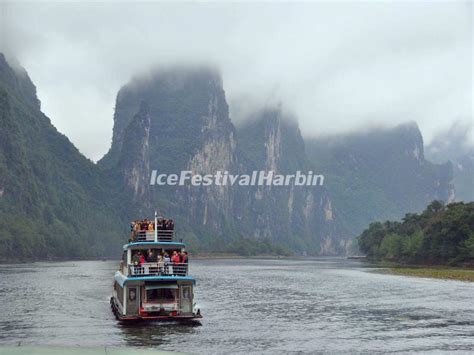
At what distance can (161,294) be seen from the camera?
159 ft

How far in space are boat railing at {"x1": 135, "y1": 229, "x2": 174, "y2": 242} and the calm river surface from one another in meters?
6.68

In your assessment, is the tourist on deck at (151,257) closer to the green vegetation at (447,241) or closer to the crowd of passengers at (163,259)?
the crowd of passengers at (163,259)

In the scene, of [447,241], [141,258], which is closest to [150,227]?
[141,258]

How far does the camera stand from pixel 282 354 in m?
38.4

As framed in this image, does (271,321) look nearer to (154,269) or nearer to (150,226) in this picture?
(154,269)

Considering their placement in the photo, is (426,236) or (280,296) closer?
(280,296)

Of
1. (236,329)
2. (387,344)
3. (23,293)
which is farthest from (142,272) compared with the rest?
(23,293)

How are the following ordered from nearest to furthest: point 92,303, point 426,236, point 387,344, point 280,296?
1. point 387,344
2. point 92,303
3. point 280,296
4. point 426,236

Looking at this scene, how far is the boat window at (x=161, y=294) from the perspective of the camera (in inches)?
1898

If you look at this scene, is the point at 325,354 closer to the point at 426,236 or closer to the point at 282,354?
the point at 282,354

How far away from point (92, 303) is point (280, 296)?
2095cm

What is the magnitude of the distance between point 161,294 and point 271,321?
377 inches

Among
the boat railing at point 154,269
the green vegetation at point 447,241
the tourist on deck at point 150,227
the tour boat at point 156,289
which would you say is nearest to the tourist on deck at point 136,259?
the tour boat at point 156,289

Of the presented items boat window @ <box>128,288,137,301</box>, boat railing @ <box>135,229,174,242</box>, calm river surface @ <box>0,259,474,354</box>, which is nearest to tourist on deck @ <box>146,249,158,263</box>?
boat railing @ <box>135,229,174,242</box>
